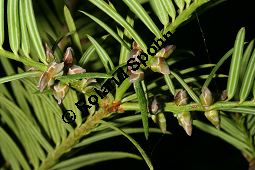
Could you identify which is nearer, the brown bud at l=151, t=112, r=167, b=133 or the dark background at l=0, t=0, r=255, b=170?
the brown bud at l=151, t=112, r=167, b=133

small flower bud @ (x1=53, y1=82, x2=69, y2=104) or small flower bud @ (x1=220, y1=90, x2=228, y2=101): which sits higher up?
small flower bud @ (x1=53, y1=82, x2=69, y2=104)

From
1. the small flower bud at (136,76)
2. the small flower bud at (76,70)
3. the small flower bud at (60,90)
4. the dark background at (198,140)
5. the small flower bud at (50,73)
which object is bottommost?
the dark background at (198,140)

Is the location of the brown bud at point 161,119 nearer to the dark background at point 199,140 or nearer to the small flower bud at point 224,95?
the small flower bud at point 224,95

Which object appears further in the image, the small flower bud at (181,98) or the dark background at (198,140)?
Result: the dark background at (198,140)

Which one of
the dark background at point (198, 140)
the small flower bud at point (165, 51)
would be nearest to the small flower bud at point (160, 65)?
the small flower bud at point (165, 51)

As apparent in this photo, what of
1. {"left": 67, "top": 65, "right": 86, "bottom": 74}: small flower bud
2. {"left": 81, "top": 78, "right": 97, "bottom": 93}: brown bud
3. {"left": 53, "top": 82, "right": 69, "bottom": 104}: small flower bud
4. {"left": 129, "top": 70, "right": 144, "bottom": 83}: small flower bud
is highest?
{"left": 67, "top": 65, "right": 86, "bottom": 74}: small flower bud

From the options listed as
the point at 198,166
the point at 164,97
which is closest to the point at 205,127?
the point at 164,97

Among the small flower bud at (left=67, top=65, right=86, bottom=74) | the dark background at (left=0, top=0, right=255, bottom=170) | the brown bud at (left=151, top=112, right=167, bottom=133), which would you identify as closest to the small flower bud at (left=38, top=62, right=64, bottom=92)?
the small flower bud at (left=67, top=65, right=86, bottom=74)

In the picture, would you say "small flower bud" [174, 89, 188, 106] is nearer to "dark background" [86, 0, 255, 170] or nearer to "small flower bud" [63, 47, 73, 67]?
"small flower bud" [63, 47, 73, 67]
